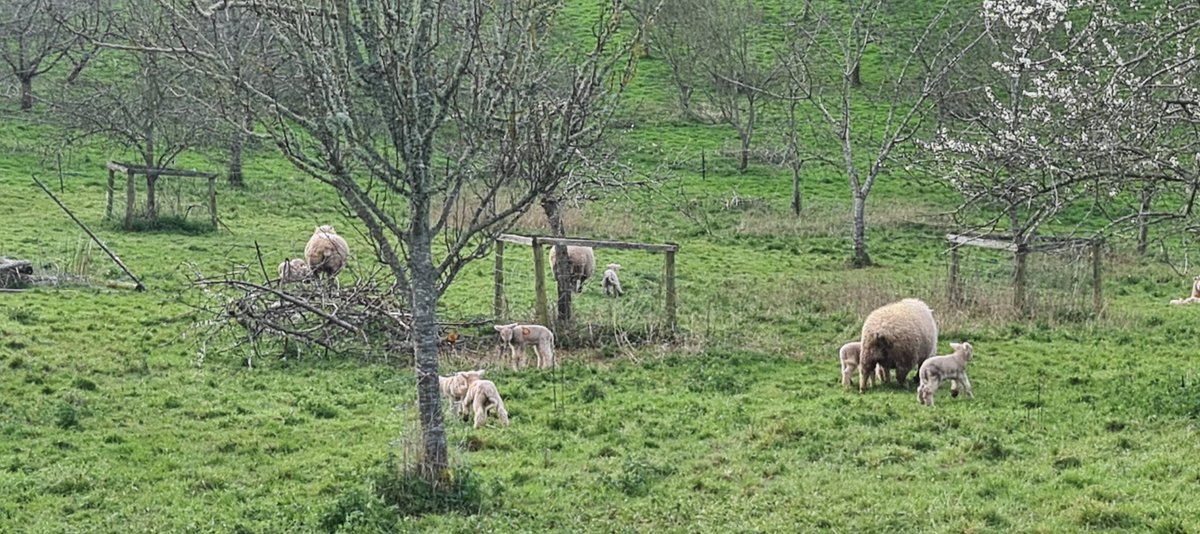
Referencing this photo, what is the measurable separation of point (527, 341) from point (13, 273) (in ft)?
33.3

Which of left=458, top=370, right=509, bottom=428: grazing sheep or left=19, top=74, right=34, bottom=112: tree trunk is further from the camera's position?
left=19, top=74, right=34, bottom=112: tree trunk

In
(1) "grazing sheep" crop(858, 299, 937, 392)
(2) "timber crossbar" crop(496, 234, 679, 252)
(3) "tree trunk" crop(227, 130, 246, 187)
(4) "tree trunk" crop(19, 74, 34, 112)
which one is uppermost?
(4) "tree trunk" crop(19, 74, 34, 112)

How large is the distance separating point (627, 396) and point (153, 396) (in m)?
5.41

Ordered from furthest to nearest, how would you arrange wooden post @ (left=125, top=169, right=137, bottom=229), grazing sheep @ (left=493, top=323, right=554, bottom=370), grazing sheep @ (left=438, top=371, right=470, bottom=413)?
wooden post @ (left=125, top=169, right=137, bottom=229), grazing sheep @ (left=493, top=323, right=554, bottom=370), grazing sheep @ (left=438, top=371, right=470, bottom=413)

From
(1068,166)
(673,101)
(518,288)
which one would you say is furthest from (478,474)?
(673,101)

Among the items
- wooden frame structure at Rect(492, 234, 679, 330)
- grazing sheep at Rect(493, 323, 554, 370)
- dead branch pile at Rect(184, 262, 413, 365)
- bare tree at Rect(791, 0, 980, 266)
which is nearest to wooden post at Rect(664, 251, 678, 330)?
wooden frame structure at Rect(492, 234, 679, 330)

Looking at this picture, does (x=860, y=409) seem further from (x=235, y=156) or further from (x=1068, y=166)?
(x=235, y=156)

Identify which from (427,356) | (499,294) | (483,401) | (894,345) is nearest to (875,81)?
(499,294)

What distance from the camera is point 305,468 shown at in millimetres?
10219

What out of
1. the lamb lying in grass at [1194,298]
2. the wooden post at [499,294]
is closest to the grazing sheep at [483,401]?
the wooden post at [499,294]

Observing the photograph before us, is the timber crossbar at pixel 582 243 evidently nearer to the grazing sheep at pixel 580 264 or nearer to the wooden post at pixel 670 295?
the wooden post at pixel 670 295

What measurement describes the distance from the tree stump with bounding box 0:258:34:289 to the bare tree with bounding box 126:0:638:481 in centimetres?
1249

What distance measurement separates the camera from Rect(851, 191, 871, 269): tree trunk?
2555cm

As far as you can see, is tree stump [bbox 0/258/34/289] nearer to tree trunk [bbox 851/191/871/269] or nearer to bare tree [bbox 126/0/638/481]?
bare tree [bbox 126/0/638/481]
